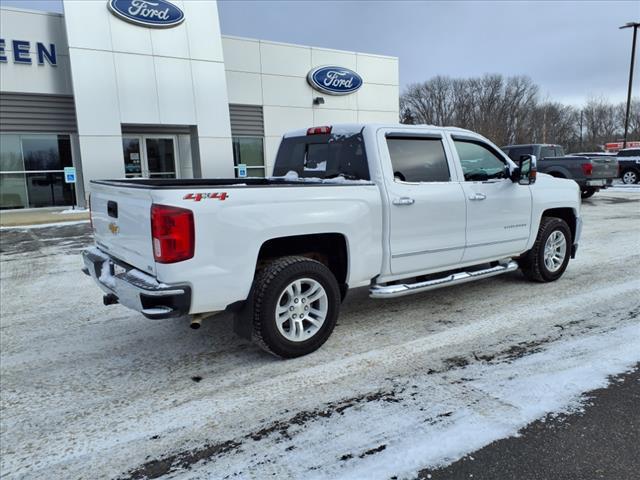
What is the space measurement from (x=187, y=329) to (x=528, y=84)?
281ft

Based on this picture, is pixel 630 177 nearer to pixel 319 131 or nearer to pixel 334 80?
pixel 334 80

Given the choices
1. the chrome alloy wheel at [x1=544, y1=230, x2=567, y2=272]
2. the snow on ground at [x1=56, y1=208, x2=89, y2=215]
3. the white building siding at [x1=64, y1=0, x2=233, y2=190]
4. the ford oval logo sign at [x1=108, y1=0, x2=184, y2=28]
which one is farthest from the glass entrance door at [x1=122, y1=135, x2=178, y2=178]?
the chrome alloy wheel at [x1=544, y1=230, x2=567, y2=272]

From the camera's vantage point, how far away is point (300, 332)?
416 centimetres

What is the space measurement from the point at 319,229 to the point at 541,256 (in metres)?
3.37

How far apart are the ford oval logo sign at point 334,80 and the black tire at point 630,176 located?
1326 cm

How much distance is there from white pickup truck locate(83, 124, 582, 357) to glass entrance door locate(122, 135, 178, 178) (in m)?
14.8

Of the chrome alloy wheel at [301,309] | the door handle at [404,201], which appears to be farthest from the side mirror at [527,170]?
the chrome alloy wheel at [301,309]

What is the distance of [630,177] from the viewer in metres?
24.0

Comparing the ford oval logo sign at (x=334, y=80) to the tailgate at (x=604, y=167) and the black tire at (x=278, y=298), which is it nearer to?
the tailgate at (x=604, y=167)

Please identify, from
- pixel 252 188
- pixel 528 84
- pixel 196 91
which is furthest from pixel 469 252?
pixel 528 84

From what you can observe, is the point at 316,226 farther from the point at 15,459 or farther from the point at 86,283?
the point at 86,283

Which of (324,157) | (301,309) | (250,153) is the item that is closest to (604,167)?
(250,153)

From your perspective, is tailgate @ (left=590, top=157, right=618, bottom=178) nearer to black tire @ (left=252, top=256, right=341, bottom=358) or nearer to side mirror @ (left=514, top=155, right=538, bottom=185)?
side mirror @ (left=514, top=155, right=538, bottom=185)

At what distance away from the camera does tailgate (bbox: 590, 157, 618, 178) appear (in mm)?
15906
